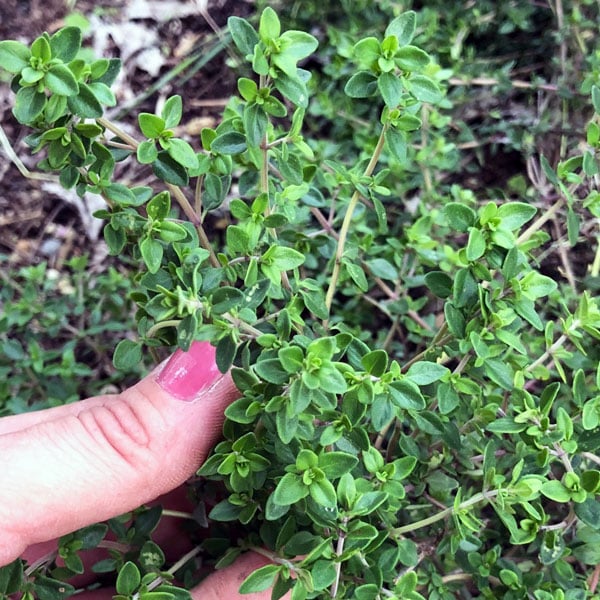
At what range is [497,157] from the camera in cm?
257

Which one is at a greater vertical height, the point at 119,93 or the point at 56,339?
the point at 119,93

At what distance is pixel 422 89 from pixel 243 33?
360 mm

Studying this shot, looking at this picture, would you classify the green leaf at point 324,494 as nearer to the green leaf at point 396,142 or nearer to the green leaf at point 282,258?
the green leaf at point 282,258

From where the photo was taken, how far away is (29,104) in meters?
1.06

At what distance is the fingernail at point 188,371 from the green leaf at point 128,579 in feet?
1.12

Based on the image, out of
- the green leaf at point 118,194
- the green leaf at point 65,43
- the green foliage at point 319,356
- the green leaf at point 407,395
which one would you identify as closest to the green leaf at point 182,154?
the green foliage at point 319,356

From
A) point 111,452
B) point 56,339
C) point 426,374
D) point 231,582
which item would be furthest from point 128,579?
point 56,339

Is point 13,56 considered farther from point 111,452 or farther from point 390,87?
point 111,452

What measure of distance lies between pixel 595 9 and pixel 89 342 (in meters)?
2.11

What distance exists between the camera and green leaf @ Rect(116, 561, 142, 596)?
4.22 feet

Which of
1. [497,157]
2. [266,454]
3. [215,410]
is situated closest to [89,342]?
[215,410]

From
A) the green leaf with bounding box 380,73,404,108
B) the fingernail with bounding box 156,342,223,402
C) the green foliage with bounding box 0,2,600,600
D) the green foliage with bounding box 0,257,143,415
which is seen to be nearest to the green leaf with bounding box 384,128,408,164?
the green foliage with bounding box 0,2,600,600

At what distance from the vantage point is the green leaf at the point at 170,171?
122 cm

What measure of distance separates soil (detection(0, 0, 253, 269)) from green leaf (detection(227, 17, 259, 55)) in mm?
1660
